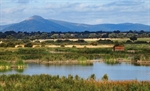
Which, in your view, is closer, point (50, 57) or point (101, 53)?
point (50, 57)

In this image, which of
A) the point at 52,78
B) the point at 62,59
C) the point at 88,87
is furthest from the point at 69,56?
the point at 88,87

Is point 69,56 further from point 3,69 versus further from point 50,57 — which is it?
point 3,69

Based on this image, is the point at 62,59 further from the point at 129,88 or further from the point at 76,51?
the point at 129,88

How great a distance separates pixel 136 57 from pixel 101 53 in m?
10.1

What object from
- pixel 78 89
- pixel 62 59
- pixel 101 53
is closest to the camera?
pixel 78 89

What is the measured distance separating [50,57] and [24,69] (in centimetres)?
1252

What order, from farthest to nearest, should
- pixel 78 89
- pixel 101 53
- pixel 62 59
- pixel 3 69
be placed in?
pixel 101 53
pixel 62 59
pixel 3 69
pixel 78 89

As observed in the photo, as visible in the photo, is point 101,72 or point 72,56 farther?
point 72,56

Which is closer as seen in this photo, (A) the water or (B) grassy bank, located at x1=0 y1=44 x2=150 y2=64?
(A) the water

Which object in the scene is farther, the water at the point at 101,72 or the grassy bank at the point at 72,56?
the grassy bank at the point at 72,56

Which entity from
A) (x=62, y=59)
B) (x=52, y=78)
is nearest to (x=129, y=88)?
(x=52, y=78)

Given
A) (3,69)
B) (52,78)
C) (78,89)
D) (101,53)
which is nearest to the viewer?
(78,89)

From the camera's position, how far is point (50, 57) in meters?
62.6

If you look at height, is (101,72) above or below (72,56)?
below
